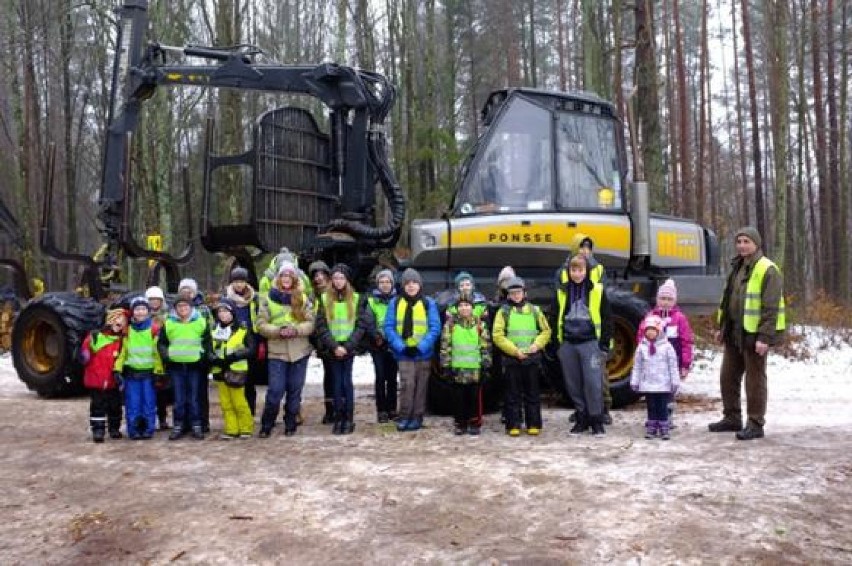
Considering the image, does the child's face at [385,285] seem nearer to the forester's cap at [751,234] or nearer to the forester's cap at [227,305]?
the forester's cap at [227,305]

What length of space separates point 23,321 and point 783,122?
15.0m

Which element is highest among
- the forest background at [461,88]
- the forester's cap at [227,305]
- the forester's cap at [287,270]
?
the forest background at [461,88]

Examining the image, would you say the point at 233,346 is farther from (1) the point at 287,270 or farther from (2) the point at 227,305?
(1) the point at 287,270

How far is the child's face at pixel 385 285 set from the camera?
26.0 ft

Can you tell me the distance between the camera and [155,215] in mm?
19453

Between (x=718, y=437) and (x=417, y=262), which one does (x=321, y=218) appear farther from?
(x=718, y=437)

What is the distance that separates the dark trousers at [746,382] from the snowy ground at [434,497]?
0.32 metres

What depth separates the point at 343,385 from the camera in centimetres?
767

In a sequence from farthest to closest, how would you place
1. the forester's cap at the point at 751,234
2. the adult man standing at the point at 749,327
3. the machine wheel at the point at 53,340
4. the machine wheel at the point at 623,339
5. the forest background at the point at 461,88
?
the forest background at the point at 461,88, the machine wheel at the point at 53,340, the machine wheel at the point at 623,339, the forester's cap at the point at 751,234, the adult man standing at the point at 749,327

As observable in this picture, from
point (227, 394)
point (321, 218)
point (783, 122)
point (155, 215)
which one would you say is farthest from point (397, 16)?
point (227, 394)

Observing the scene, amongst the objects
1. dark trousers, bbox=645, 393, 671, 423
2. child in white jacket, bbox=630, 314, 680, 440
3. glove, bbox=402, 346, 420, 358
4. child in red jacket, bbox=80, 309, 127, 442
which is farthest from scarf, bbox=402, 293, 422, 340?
child in red jacket, bbox=80, 309, 127, 442

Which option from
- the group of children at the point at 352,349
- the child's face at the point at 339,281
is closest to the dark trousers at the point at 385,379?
the group of children at the point at 352,349

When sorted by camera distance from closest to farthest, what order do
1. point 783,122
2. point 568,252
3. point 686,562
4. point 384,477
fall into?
point 686,562, point 384,477, point 568,252, point 783,122

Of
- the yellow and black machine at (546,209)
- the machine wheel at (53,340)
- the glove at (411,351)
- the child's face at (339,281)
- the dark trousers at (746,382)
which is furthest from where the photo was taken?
the machine wheel at (53,340)
